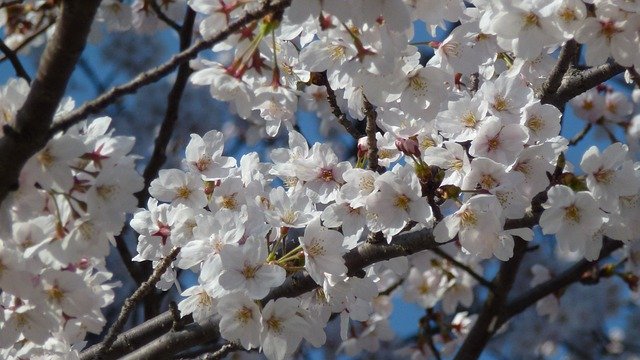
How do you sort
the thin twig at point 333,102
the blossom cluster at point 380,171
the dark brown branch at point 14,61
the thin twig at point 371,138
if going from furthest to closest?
the dark brown branch at point 14,61 → the thin twig at point 333,102 → the thin twig at point 371,138 → the blossom cluster at point 380,171

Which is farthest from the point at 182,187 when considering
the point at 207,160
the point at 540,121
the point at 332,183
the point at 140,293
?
the point at 540,121

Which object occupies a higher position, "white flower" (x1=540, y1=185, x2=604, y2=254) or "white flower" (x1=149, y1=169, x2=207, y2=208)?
"white flower" (x1=149, y1=169, x2=207, y2=208)

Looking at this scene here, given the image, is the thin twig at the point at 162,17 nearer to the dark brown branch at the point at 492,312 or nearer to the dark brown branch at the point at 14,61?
the dark brown branch at the point at 14,61

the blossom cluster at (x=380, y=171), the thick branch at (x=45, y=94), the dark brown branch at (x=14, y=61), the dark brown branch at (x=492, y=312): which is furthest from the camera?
the dark brown branch at (x=492, y=312)

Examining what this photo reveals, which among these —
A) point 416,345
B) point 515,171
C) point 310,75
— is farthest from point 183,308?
point 416,345

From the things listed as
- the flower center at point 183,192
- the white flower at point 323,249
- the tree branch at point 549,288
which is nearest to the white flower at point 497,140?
the white flower at point 323,249

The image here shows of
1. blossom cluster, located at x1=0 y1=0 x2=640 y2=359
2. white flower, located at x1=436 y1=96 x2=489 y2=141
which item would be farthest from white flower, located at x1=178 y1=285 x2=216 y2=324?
white flower, located at x1=436 y1=96 x2=489 y2=141

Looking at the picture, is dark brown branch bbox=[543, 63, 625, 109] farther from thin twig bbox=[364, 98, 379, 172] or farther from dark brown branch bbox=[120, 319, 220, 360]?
dark brown branch bbox=[120, 319, 220, 360]

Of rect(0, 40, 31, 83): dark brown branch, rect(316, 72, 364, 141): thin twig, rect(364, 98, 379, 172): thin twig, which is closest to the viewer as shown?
rect(364, 98, 379, 172): thin twig
